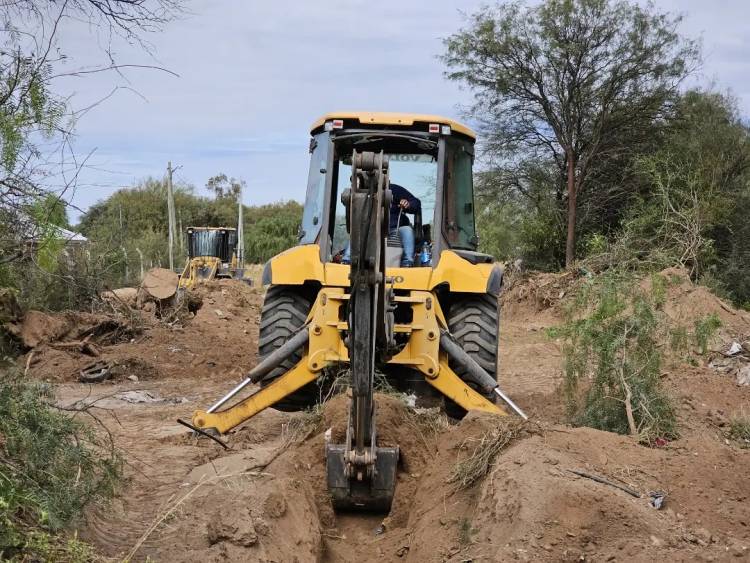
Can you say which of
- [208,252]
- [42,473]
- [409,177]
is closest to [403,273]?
[409,177]

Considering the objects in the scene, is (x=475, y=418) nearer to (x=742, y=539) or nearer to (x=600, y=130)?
(x=742, y=539)

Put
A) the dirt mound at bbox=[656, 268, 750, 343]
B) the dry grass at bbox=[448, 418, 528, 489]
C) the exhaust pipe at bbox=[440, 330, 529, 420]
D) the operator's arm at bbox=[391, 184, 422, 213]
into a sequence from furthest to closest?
1. the dirt mound at bbox=[656, 268, 750, 343]
2. the operator's arm at bbox=[391, 184, 422, 213]
3. the exhaust pipe at bbox=[440, 330, 529, 420]
4. the dry grass at bbox=[448, 418, 528, 489]

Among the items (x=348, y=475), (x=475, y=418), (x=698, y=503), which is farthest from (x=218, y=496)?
(x=698, y=503)

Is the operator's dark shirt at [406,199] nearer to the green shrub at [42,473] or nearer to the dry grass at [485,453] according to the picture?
the dry grass at [485,453]

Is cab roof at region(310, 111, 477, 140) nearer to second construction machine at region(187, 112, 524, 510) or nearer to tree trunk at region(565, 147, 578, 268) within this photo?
second construction machine at region(187, 112, 524, 510)

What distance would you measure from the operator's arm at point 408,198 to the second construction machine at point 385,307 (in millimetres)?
59

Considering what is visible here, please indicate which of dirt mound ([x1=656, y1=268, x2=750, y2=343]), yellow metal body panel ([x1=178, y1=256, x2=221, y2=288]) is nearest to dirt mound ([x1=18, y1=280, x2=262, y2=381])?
dirt mound ([x1=656, y1=268, x2=750, y2=343])

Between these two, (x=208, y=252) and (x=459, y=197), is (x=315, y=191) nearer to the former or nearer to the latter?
(x=459, y=197)

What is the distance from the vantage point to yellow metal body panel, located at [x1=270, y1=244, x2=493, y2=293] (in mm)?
6836

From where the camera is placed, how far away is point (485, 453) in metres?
5.13

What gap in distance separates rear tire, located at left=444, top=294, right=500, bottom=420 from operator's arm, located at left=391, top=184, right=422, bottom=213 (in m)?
1.01

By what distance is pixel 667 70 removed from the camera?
2183 cm

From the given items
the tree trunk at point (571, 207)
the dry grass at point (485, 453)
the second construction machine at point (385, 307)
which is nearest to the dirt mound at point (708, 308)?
the second construction machine at point (385, 307)

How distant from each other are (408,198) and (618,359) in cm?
240
